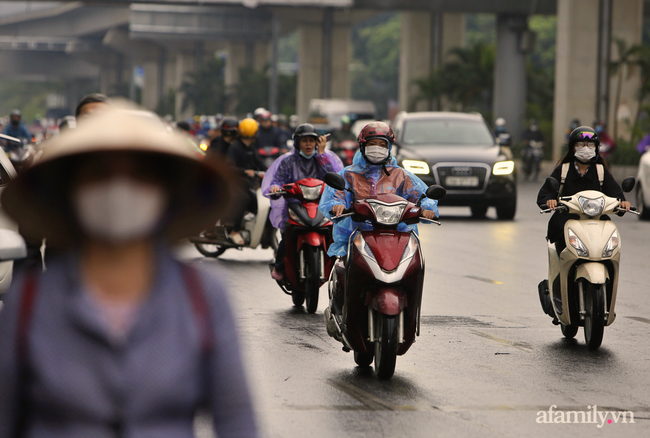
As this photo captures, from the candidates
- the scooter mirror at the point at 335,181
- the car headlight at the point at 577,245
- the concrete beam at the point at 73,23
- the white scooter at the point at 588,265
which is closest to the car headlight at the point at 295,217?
the white scooter at the point at 588,265

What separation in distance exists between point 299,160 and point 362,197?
3.06 meters

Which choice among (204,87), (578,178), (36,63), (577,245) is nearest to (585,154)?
(578,178)

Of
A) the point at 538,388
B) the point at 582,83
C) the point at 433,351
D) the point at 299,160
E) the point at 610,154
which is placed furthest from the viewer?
the point at 582,83

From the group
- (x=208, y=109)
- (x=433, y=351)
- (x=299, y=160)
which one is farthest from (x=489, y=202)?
(x=208, y=109)

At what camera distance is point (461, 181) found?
20.6 meters

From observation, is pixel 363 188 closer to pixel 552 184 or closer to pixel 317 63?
pixel 552 184

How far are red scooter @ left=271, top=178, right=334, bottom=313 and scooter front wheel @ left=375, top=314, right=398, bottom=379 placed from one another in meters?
2.92

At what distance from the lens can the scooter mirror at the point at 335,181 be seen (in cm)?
696

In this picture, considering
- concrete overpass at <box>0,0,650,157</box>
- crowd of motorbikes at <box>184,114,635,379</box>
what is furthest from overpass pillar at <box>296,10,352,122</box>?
crowd of motorbikes at <box>184,114,635,379</box>

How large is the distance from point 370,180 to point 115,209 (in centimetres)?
535

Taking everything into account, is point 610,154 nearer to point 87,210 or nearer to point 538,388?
point 538,388

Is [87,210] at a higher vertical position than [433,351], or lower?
higher

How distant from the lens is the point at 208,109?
8956 cm

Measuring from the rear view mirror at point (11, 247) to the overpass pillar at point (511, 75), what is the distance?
141ft
